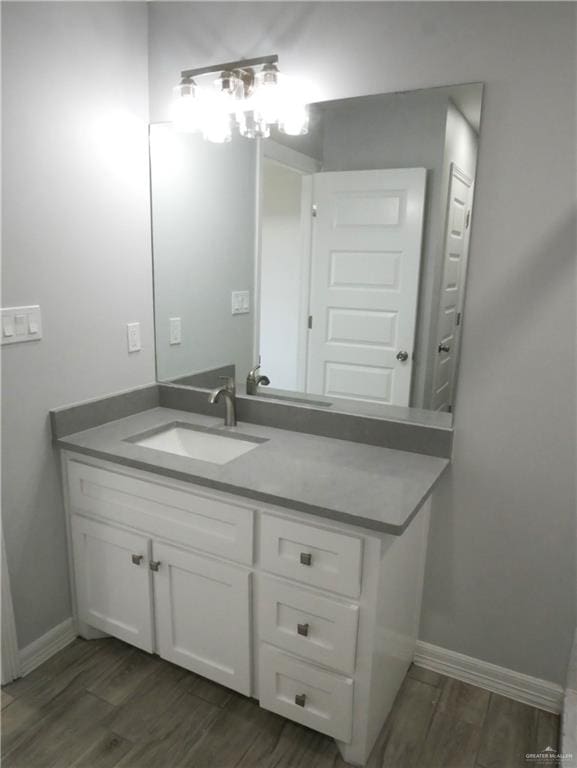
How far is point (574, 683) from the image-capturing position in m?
1.65

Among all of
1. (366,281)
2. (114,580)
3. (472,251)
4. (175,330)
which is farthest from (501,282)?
(114,580)

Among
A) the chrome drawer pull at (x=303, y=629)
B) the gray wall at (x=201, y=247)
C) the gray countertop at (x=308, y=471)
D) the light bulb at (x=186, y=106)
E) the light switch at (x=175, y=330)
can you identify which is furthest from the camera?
the light switch at (x=175, y=330)

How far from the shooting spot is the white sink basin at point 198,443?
6.39ft

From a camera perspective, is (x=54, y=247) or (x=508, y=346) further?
(x=54, y=247)

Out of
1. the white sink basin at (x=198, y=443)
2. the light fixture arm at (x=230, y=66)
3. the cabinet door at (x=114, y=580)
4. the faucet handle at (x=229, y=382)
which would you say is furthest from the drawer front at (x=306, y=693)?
the light fixture arm at (x=230, y=66)

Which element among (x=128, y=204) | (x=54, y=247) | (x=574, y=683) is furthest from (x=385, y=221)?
(x=574, y=683)

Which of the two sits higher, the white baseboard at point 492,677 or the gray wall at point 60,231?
the gray wall at point 60,231

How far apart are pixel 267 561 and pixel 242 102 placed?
5.02 feet

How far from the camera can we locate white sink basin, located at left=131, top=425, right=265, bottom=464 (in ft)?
6.39

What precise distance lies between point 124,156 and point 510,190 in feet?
4.50

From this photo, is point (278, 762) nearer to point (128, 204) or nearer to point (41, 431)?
point (41, 431)

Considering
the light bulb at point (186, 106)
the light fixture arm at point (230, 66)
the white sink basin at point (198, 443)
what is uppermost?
the light fixture arm at point (230, 66)

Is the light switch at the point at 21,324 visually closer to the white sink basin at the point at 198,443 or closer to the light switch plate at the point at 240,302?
the white sink basin at the point at 198,443

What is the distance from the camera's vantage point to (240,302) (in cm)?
214
